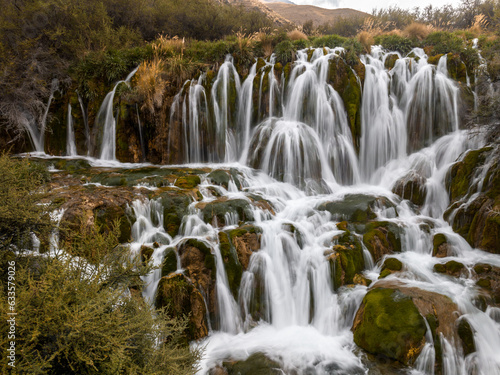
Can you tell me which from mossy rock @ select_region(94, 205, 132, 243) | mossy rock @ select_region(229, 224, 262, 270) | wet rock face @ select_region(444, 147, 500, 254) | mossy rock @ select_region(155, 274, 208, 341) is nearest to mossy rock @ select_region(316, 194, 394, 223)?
wet rock face @ select_region(444, 147, 500, 254)

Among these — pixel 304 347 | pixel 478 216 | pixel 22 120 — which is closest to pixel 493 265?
pixel 478 216

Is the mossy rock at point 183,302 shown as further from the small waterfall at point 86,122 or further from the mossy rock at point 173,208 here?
the small waterfall at point 86,122

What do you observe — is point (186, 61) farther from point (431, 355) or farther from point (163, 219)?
point (431, 355)

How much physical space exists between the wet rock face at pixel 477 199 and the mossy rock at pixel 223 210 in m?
5.00

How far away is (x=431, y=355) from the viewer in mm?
4453

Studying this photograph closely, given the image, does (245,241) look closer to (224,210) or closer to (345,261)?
(224,210)

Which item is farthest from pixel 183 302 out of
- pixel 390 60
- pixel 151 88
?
pixel 390 60

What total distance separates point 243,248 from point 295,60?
9169 millimetres

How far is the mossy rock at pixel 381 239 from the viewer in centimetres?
662

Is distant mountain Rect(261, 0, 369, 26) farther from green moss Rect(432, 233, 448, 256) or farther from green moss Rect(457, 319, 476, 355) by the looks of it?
green moss Rect(457, 319, 476, 355)

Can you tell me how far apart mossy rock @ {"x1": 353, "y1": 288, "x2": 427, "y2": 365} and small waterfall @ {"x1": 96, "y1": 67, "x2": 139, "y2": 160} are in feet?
34.2

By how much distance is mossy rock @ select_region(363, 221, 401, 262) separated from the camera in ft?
21.7

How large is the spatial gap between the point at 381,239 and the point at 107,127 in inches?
421

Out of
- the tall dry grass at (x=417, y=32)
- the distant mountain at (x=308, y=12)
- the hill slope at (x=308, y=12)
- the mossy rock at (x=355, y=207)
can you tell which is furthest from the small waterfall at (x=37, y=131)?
the hill slope at (x=308, y=12)
